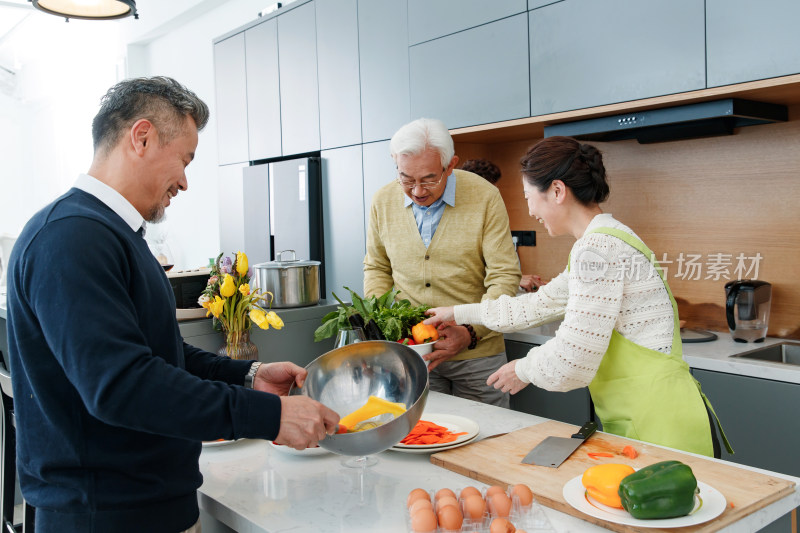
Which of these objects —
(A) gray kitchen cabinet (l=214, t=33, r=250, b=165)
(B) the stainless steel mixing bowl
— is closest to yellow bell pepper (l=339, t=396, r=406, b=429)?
(B) the stainless steel mixing bowl

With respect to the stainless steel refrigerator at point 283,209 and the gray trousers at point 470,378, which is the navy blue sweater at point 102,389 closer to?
the gray trousers at point 470,378

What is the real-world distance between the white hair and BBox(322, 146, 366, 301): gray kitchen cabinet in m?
1.53

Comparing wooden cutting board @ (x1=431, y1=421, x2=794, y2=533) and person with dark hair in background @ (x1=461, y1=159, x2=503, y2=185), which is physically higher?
person with dark hair in background @ (x1=461, y1=159, x2=503, y2=185)

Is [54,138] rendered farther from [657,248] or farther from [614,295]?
[614,295]

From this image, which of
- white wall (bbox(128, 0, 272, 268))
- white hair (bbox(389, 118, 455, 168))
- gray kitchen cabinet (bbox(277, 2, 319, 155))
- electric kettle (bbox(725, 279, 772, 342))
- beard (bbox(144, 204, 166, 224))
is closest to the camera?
beard (bbox(144, 204, 166, 224))

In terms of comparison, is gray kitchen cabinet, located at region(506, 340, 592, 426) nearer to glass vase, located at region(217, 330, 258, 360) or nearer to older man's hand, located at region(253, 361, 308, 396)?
glass vase, located at region(217, 330, 258, 360)

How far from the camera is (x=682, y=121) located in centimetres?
244

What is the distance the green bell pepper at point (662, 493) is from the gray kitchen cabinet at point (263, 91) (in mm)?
3584

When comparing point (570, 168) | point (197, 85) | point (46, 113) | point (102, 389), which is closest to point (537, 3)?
point (570, 168)

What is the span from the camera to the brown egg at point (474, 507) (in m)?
1.03

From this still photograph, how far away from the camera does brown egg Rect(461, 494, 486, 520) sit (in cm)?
103

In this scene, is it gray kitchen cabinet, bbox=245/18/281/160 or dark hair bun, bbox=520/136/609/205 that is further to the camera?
gray kitchen cabinet, bbox=245/18/281/160

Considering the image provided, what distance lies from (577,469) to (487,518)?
302 mm

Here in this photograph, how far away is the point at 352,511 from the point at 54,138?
7826 millimetres
